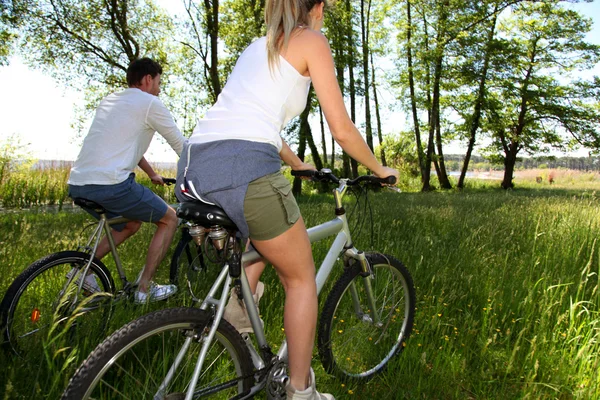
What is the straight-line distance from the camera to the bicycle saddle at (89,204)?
316 centimetres

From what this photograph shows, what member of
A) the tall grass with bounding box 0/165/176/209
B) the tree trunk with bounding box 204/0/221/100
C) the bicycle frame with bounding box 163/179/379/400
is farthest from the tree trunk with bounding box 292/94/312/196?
the bicycle frame with bounding box 163/179/379/400

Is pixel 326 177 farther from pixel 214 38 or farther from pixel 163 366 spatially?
pixel 214 38

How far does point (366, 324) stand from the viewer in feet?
9.81

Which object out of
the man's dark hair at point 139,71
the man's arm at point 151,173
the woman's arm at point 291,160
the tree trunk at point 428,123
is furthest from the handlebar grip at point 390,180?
the tree trunk at point 428,123

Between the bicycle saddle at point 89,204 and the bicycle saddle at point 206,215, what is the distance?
5.36ft

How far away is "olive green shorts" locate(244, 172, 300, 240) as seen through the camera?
1857 mm

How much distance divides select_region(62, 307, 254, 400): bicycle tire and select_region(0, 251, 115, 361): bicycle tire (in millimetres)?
825

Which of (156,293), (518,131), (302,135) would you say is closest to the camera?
(156,293)

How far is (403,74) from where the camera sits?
89.8 feet

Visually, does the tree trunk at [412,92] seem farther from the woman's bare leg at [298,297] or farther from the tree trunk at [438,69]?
the woman's bare leg at [298,297]

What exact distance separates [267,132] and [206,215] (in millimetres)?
437

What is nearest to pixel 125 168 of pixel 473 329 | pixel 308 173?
pixel 308 173

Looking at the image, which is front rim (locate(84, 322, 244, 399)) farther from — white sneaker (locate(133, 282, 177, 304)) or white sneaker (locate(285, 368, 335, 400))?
white sneaker (locate(133, 282, 177, 304))

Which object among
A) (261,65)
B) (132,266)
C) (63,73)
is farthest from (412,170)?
(261,65)
